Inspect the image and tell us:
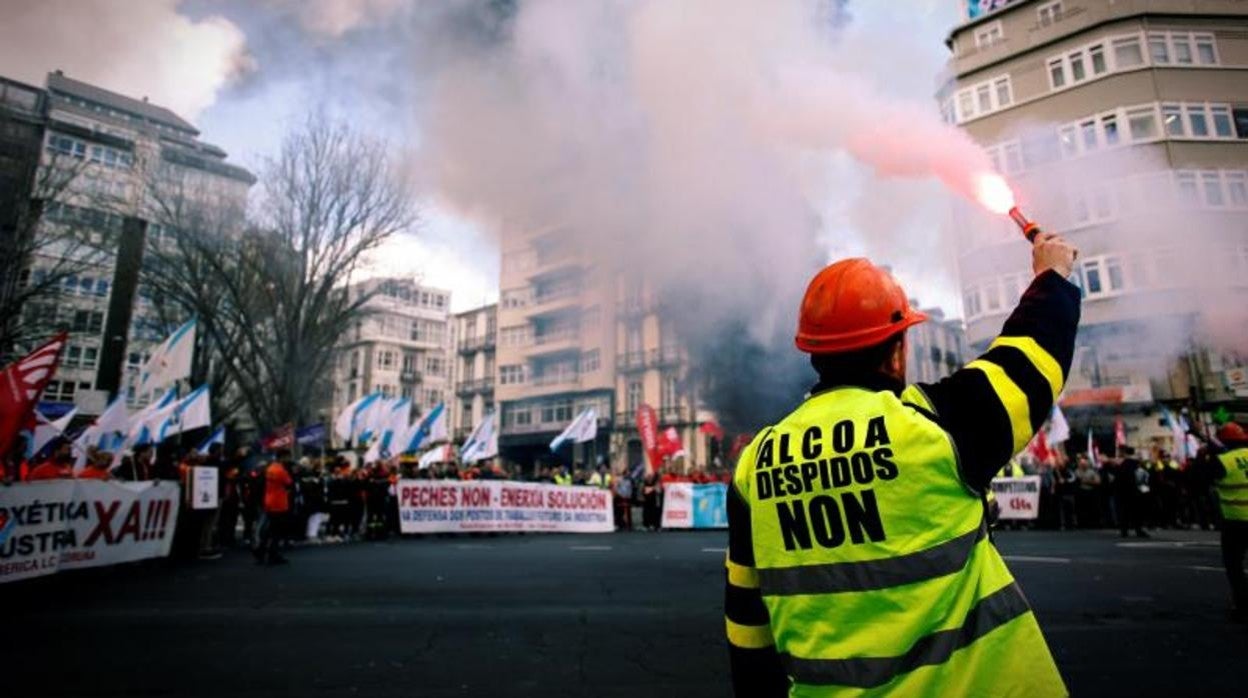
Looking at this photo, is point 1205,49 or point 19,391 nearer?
point 19,391

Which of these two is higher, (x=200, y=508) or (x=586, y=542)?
(x=200, y=508)

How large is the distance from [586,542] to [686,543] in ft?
7.05

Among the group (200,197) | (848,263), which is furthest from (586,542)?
(200,197)

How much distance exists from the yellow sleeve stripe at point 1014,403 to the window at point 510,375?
45.1 m

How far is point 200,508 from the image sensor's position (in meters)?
10.8

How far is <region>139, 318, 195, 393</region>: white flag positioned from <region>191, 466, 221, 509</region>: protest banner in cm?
362

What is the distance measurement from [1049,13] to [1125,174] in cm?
1742

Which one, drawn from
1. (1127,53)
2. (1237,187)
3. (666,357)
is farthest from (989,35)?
(666,357)

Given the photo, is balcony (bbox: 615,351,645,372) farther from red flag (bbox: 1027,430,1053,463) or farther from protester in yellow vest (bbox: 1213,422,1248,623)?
protester in yellow vest (bbox: 1213,422,1248,623)

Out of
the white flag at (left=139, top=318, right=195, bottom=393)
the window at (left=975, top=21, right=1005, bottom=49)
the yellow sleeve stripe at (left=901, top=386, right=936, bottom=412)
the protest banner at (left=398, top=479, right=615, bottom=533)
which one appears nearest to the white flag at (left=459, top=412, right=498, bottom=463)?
the protest banner at (left=398, top=479, right=615, bottom=533)

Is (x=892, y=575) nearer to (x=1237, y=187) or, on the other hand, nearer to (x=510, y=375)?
(x=1237, y=187)

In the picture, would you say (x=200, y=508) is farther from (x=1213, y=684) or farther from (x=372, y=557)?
(x=1213, y=684)

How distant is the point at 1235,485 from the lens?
219 inches

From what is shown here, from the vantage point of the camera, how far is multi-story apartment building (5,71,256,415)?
64.8 ft
